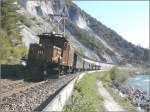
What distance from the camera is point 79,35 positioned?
184 m

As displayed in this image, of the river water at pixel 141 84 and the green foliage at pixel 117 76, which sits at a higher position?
the green foliage at pixel 117 76

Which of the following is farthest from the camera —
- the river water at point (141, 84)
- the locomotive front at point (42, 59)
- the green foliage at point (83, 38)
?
the green foliage at point (83, 38)

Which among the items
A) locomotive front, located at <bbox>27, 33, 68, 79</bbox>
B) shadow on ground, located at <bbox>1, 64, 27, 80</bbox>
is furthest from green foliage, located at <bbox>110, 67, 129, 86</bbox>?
locomotive front, located at <bbox>27, 33, 68, 79</bbox>

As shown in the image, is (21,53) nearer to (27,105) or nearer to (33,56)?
(33,56)

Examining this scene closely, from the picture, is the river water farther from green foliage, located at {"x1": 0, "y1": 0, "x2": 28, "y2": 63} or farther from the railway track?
the railway track

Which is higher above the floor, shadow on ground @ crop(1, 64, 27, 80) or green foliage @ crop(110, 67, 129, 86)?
shadow on ground @ crop(1, 64, 27, 80)

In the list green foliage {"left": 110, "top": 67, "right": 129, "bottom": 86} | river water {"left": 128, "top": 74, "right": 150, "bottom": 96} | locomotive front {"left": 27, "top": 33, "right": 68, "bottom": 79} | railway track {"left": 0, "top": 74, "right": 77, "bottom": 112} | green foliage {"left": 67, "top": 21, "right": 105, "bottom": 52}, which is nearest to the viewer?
railway track {"left": 0, "top": 74, "right": 77, "bottom": 112}

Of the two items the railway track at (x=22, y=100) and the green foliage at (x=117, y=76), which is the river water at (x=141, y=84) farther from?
the railway track at (x=22, y=100)

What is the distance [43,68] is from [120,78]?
1668 inches

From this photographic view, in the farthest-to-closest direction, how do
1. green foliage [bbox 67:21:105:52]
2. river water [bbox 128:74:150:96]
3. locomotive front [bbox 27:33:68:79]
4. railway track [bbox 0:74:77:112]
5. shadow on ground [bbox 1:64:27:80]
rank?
green foliage [bbox 67:21:105:52] < river water [bbox 128:74:150:96] < shadow on ground [bbox 1:64:27:80] < locomotive front [bbox 27:33:68:79] < railway track [bbox 0:74:77:112]

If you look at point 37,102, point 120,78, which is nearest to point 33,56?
point 37,102

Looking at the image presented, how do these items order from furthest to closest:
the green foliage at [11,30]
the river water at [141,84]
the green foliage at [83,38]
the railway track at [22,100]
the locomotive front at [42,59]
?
the green foliage at [83,38] < the river water at [141,84] < the green foliage at [11,30] < the locomotive front at [42,59] < the railway track at [22,100]

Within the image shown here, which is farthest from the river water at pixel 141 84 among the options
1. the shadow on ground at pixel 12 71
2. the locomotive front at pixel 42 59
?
the locomotive front at pixel 42 59

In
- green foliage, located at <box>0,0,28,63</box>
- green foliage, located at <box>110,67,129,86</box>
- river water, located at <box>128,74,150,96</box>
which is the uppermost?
green foliage, located at <box>0,0,28,63</box>
